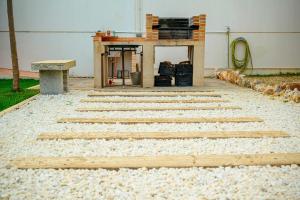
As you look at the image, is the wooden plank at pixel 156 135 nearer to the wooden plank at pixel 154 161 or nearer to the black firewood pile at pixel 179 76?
the wooden plank at pixel 154 161

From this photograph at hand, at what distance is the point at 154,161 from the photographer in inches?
137

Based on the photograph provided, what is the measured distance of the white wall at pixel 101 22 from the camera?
1260 centimetres

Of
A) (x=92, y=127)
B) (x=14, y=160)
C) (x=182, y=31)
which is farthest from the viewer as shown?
(x=182, y=31)

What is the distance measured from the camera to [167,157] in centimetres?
359

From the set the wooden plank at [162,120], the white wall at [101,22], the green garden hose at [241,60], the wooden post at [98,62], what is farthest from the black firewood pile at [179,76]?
the wooden plank at [162,120]

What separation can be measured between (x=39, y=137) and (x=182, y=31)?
602 cm

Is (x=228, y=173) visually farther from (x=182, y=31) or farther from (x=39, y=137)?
(x=182, y=31)

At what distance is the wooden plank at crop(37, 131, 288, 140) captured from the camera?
441 centimetres

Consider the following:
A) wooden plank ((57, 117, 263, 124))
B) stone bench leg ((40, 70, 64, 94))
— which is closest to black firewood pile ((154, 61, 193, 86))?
stone bench leg ((40, 70, 64, 94))

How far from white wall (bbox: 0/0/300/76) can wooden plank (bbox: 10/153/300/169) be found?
374 inches

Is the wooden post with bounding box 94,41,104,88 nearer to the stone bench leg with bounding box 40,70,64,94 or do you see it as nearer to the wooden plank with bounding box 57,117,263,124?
the stone bench leg with bounding box 40,70,64,94

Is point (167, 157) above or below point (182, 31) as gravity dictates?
below

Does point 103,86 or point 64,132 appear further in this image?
point 103,86

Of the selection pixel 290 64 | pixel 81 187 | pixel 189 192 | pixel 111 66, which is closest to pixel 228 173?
pixel 189 192
